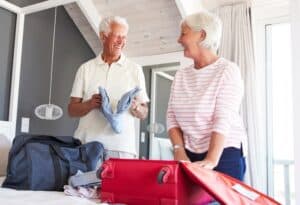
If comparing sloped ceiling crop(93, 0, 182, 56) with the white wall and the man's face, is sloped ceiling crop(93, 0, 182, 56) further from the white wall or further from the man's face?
the white wall

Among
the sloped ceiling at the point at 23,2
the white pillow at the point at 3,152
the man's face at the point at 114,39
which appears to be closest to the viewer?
the man's face at the point at 114,39

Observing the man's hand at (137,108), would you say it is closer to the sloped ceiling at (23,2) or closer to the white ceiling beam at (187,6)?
the white ceiling beam at (187,6)

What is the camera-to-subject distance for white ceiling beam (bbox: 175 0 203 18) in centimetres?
222

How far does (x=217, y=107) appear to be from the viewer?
46.8 inches

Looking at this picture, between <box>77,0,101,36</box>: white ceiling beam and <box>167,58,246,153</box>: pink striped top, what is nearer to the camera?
<box>167,58,246,153</box>: pink striped top

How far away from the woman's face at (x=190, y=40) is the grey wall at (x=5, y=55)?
158 centimetres

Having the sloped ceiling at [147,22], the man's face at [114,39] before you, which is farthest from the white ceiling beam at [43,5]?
the man's face at [114,39]

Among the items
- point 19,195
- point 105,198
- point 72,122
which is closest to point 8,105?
point 72,122

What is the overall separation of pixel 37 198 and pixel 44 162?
0.24m

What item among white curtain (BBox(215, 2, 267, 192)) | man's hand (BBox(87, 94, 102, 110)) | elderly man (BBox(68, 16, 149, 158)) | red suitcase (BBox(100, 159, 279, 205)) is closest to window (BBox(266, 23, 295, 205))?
white curtain (BBox(215, 2, 267, 192))

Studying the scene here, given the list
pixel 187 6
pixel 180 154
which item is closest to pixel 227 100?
pixel 180 154

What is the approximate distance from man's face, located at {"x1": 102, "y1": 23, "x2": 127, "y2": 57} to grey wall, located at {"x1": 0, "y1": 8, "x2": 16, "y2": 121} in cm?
109

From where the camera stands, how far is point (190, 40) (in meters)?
1.31

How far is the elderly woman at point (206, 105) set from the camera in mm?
1186
